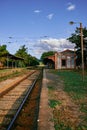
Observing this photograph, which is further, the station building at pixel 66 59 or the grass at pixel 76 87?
the station building at pixel 66 59

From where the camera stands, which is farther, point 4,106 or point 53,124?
point 4,106

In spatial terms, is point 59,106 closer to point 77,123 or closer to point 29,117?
point 29,117

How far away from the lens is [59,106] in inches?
409

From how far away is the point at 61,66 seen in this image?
226ft

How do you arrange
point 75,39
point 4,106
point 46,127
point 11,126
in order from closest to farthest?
1. point 46,127
2. point 11,126
3. point 4,106
4. point 75,39

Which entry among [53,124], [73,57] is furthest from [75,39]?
[53,124]

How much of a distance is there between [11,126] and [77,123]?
1.95 meters

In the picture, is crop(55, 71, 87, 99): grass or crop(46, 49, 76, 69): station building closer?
crop(55, 71, 87, 99): grass

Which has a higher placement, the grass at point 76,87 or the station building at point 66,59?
the station building at point 66,59

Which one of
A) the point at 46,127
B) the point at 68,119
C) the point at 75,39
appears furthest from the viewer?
the point at 75,39

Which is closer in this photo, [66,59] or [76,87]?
[76,87]

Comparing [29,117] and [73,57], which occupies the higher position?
[73,57]

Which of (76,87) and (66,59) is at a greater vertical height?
(66,59)

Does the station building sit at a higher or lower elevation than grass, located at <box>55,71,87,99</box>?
higher
